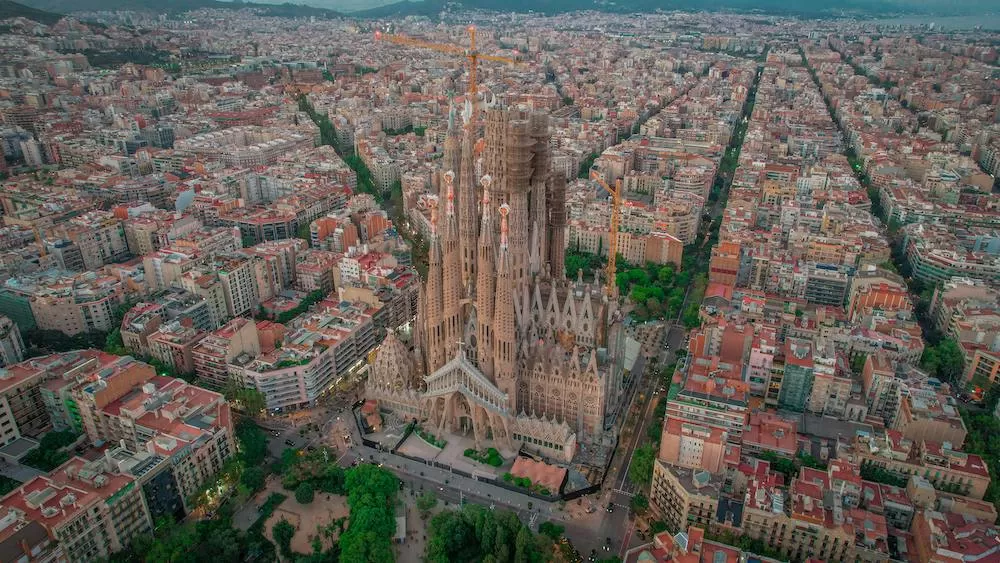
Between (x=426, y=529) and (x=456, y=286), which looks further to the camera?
(x=456, y=286)

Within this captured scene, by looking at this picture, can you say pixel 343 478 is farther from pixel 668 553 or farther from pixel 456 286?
pixel 668 553

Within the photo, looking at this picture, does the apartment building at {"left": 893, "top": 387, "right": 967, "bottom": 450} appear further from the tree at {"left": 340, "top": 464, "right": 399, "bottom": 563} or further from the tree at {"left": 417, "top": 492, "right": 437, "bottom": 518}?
the tree at {"left": 340, "top": 464, "right": 399, "bottom": 563}

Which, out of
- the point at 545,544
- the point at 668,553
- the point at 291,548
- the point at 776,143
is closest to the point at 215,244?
the point at 291,548

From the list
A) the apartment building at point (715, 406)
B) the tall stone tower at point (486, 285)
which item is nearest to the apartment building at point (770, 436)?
the apartment building at point (715, 406)

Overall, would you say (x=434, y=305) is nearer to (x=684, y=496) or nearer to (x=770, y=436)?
(x=684, y=496)

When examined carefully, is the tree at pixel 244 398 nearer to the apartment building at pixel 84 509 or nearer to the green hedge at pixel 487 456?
the apartment building at pixel 84 509

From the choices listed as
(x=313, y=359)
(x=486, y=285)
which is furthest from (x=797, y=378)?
(x=313, y=359)
